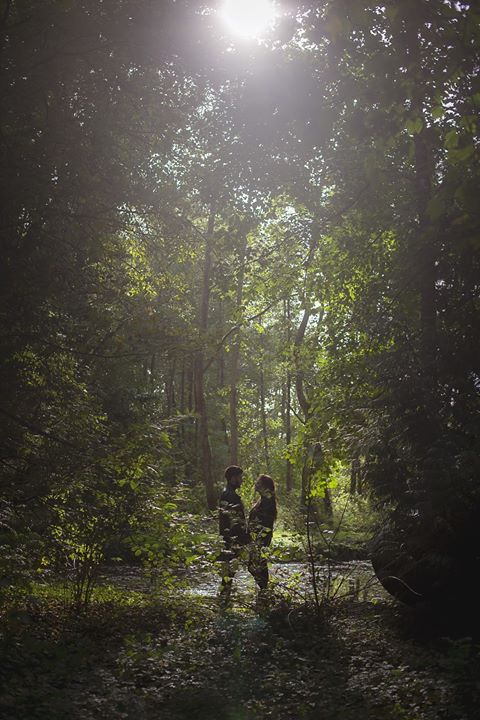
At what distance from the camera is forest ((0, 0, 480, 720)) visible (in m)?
6.26

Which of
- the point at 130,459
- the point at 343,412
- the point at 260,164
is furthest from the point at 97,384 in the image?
A: the point at 260,164

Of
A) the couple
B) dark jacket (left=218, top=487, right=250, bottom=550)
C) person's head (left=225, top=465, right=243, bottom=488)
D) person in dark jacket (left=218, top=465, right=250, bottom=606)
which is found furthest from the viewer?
person's head (left=225, top=465, right=243, bottom=488)

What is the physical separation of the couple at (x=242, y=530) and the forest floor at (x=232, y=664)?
0.56m

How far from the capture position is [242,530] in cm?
1016

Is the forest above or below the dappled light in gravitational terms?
below

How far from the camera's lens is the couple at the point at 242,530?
9.10 m

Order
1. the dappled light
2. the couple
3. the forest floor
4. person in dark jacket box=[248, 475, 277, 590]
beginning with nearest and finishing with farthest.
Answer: the forest floor → the dappled light → the couple → person in dark jacket box=[248, 475, 277, 590]

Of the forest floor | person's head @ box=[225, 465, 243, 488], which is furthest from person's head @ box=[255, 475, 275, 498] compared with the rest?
the forest floor

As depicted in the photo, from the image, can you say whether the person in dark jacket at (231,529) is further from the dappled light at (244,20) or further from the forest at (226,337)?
the dappled light at (244,20)

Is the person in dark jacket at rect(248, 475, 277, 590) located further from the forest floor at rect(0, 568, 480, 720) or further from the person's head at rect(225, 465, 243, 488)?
the forest floor at rect(0, 568, 480, 720)

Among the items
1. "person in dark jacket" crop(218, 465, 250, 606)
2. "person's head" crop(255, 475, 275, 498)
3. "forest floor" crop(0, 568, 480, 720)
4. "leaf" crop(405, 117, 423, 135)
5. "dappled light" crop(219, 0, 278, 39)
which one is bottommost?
"forest floor" crop(0, 568, 480, 720)

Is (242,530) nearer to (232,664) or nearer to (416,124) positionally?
(232,664)

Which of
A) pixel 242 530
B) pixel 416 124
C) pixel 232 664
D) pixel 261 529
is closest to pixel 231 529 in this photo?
pixel 242 530

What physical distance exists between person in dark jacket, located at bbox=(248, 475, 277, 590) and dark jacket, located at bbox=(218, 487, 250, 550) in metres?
0.14
